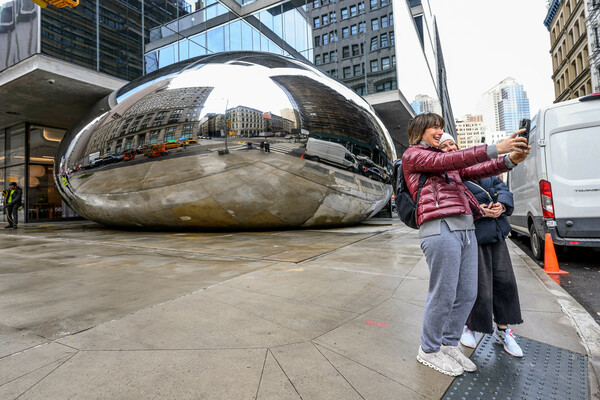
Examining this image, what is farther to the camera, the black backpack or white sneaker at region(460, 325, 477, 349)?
white sneaker at region(460, 325, 477, 349)

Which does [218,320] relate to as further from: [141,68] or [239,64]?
[141,68]

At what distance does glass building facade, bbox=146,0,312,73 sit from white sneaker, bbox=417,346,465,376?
17673 mm

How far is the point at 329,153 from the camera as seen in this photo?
9.04m

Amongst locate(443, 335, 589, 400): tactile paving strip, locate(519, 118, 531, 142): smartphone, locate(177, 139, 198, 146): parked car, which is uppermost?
locate(177, 139, 198, 146): parked car

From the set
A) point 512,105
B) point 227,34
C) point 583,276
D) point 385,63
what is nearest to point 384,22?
point 385,63

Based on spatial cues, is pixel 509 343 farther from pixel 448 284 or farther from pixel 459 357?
pixel 448 284

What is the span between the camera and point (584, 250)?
7004mm

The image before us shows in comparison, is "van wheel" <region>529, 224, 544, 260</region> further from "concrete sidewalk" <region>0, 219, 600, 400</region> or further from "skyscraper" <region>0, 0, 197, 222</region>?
"skyscraper" <region>0, 0, 197, 222</region>

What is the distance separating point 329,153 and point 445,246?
279 inches

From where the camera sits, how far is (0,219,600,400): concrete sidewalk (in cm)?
192

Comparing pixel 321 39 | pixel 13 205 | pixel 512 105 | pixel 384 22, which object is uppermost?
pixel 512 105

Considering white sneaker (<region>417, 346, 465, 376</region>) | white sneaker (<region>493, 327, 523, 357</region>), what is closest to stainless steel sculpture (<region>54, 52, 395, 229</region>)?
white sneaker (<region>493, 327, 523, 357</region>)

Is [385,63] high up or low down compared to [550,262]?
up

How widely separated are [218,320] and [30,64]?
1404 cm
